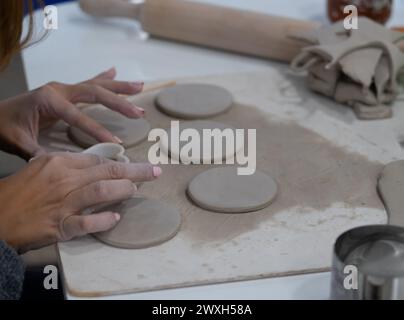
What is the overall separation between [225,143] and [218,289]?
33 centimetres

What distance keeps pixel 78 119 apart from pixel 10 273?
340mm

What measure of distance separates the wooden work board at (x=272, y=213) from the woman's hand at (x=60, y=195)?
3 cm

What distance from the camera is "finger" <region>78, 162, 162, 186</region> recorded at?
88 cm

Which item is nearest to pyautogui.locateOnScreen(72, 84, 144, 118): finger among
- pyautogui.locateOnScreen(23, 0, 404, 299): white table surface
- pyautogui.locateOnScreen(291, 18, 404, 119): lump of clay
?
pyautogui.locateOnScreen(23, 0, 404, 299): white table surface

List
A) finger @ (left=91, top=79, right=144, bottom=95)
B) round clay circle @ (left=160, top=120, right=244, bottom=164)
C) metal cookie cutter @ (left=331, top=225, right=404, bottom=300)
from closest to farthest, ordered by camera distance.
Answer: metal cookie cutter @ (left=331, top=225, right=404, bottom=300) < round clay circle @ (left=160, top=120, right=244, bottom=164) < finger @ (left=91, top=79, right=144, bottom=95)

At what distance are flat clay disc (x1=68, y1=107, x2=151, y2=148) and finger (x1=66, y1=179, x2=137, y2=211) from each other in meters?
0.20

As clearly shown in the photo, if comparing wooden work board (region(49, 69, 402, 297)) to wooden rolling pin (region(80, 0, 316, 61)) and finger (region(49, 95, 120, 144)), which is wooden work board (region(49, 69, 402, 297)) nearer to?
finger (region(49, 95, 120, 144))

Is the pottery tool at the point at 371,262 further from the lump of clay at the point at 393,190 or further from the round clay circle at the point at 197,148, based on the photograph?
the round clay circle at the point at 197,148

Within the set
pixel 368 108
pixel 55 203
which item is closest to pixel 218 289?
pixel 55 203

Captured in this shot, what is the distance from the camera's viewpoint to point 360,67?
3.85 ft

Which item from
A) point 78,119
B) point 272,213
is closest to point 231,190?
point 272,213

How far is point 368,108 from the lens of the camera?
3.83ft

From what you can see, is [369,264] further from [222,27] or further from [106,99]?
[222,27]

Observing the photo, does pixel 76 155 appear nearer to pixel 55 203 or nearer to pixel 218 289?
pixel 55 203
